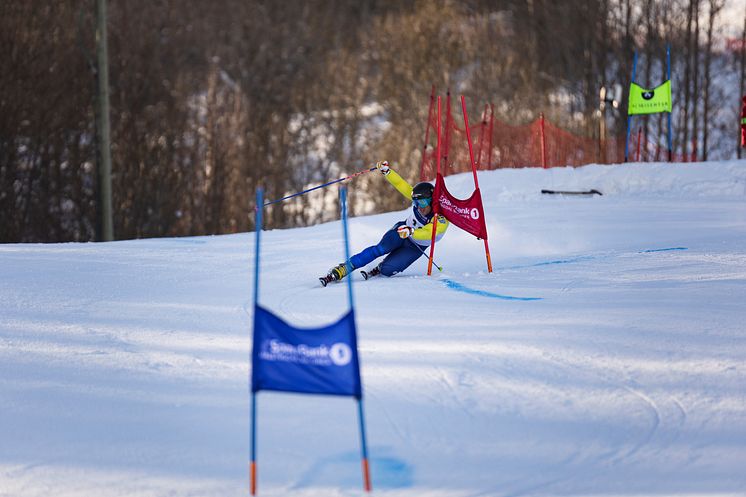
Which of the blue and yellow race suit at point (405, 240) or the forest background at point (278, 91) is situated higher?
the forest background at point (278, 91)

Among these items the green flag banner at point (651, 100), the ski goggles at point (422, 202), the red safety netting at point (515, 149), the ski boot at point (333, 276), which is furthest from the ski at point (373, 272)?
the green flag banner at point (651, 100)

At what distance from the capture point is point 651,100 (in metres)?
20.0

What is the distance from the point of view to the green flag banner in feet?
65.1

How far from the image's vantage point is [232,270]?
1166cm

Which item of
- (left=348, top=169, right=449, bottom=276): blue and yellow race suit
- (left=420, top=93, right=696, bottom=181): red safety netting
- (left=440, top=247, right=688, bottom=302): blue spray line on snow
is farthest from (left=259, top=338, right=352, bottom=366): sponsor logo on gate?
(left=420, top=93, right=696, bottom=181): red safety netting

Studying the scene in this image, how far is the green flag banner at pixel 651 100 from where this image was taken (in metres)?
19.8

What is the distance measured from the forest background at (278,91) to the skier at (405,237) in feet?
57.5

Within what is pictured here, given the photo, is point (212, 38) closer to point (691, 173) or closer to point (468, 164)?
point (468, 164)

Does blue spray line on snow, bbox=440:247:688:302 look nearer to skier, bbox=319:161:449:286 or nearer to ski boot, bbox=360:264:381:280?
skier, bbox=319:161:449:286

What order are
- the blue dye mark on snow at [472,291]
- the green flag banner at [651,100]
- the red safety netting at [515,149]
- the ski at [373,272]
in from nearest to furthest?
the blue dye mark on snow at [472,291]
the ski at [373,272]
the green flag banner at [651,100]
the red safety netting at [515,149]

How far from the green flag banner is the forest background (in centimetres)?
692

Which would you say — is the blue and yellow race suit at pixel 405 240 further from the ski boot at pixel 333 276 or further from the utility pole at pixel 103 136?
the utility pole at pixel 103 136

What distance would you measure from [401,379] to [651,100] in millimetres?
14872

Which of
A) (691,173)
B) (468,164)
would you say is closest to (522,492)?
(691,173)
